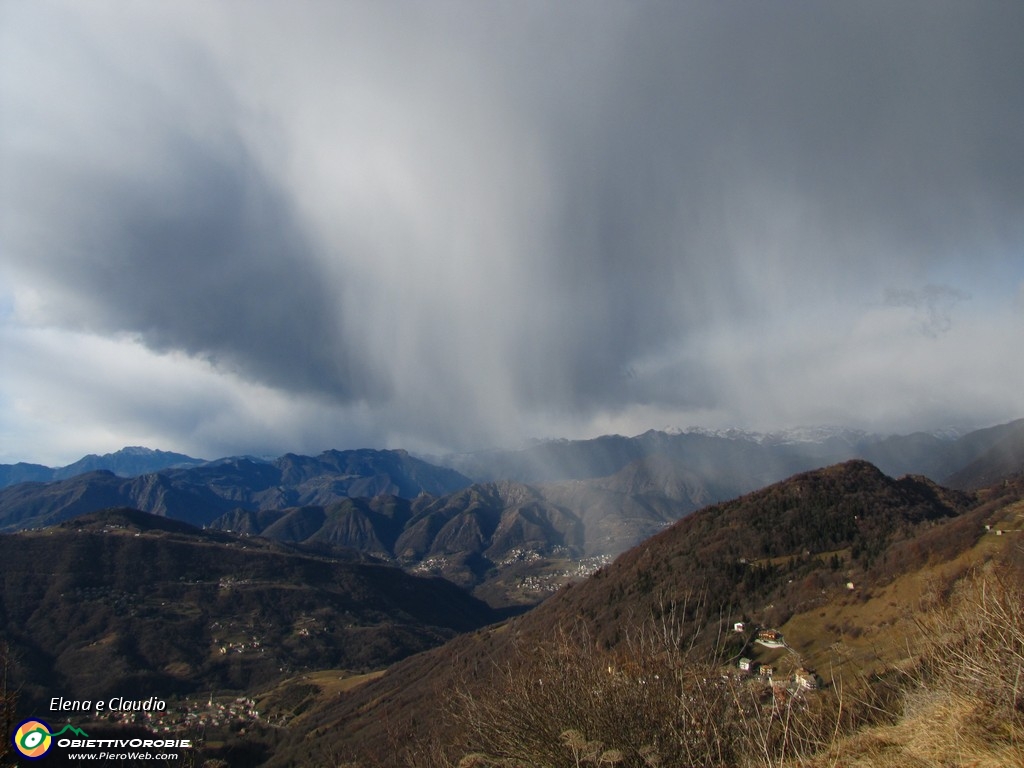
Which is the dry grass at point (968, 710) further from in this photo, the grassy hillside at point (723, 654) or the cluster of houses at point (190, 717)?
the cluster of houses at point (190, 717)

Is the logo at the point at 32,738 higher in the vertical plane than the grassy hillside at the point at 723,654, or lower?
higher

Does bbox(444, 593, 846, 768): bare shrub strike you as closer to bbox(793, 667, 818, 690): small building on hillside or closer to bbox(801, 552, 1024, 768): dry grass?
bbox(793, 667, 818, 690): small building on hillside

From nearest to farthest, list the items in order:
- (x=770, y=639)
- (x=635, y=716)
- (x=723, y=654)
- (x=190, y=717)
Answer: (x=635, y=716), (x=723, y=654), (x=770, y=639), (x=190, y=717)

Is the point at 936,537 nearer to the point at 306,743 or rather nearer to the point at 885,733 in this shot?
the point at 885,733

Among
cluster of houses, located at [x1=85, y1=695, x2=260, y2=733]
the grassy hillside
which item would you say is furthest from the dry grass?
cluster of houses, located at [x1=85, y1=695, x2=260, y2=733]

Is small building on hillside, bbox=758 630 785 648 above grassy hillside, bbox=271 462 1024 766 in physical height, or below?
below

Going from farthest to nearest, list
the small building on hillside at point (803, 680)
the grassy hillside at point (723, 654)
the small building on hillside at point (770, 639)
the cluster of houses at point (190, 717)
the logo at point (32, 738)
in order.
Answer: the cluster of houses at point (190, 717)
the small building on hillside at point (770, 639)
the logo at point (32, 738)
the grassy hillside at point (723, 654)
the small building on hillside at point (803, 680)

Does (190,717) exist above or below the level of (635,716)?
below

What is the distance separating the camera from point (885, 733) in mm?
9688

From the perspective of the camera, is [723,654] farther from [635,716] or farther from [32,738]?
[32,738]

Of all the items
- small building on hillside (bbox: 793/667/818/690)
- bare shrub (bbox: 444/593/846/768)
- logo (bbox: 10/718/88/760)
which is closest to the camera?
small building on hillside (bbox: 793/667/818/690)

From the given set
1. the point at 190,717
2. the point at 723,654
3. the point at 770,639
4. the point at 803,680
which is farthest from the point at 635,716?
Result: the point at 190,717

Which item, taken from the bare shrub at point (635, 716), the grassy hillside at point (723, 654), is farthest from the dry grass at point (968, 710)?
the bare shrub at point (635, 716)

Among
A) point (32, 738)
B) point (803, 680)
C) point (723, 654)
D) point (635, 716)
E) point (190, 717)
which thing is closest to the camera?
point (803, 680)
